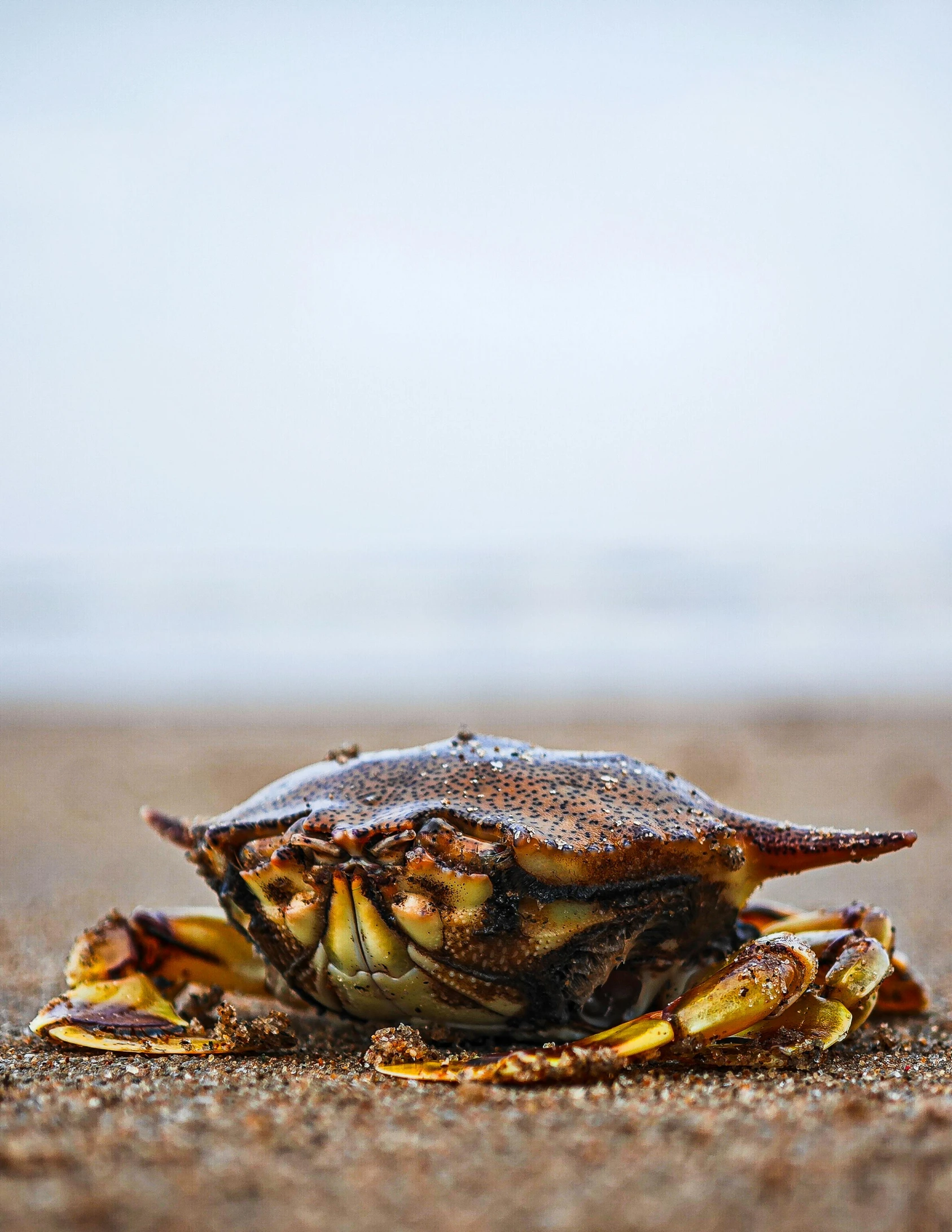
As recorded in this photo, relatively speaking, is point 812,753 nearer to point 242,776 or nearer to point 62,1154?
point 242,776

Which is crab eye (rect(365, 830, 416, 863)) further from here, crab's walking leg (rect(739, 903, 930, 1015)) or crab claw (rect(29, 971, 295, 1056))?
crab's walking leg (rect(739, 903, 930, 1015))

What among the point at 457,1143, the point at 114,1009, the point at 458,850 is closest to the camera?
the point at 457,1143

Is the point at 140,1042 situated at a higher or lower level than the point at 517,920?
lower

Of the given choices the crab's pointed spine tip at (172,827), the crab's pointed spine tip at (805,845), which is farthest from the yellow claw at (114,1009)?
the crab's pointed spine tip at (805,845)

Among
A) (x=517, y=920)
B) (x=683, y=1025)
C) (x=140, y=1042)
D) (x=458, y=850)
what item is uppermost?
(x=458, y=850)

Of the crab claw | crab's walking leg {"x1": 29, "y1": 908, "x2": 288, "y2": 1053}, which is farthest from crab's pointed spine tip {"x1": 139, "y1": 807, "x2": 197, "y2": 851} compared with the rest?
the crab claw

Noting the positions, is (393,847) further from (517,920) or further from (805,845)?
(805,845)

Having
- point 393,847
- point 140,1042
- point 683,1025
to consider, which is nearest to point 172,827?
point 140,1042

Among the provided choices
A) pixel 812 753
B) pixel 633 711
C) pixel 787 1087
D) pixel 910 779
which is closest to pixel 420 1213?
pixel 787 1087
